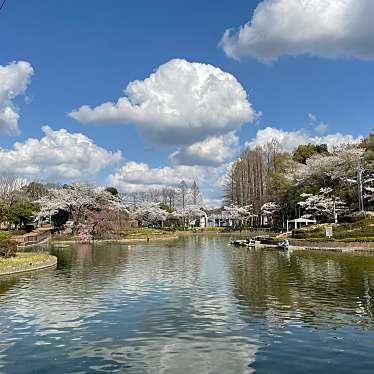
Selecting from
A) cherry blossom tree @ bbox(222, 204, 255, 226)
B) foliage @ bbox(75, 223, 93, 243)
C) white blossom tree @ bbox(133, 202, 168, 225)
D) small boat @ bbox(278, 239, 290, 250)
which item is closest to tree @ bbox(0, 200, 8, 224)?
foliage @ bbox(75, 223, 93, 243)

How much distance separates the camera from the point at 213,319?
1449cm

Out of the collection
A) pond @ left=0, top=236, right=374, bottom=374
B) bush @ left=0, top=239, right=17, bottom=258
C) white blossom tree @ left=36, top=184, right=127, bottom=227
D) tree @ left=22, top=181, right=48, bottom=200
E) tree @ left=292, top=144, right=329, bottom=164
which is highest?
tree @ left=292, top=144, right=329, bottom=164

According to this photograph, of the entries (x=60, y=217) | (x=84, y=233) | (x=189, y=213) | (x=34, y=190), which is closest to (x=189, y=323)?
(x=84, y=233)

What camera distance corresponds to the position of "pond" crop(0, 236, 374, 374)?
10.2 m

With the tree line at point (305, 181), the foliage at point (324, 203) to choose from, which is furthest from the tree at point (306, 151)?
the foliage at point (324, 203)

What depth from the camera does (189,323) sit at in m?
14.0

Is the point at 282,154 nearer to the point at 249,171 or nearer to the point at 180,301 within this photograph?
the point at 249,171

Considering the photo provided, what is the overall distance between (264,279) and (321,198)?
4256cm

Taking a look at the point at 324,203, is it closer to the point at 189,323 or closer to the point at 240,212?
the point at 240,212

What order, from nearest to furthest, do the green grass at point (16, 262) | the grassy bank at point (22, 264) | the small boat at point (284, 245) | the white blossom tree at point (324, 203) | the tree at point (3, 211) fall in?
the grassy bank at point (22, 264)
the green grass at point (16, 262)
the small boat at point (284, 245)
the tree at point (3, 211)
the white blossom tree at point (324, 203)

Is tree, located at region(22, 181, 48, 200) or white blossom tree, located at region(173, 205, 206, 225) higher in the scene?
tree, located at region(22, 181, 48, 200)

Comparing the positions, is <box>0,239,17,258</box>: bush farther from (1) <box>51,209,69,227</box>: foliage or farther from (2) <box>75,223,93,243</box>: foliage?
(1) <box>51,209,69,227</box>: foliage

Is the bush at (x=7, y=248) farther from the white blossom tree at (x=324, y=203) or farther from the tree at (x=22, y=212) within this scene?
the tree at (x=22, y=212)

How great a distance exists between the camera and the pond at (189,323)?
33.5ft
